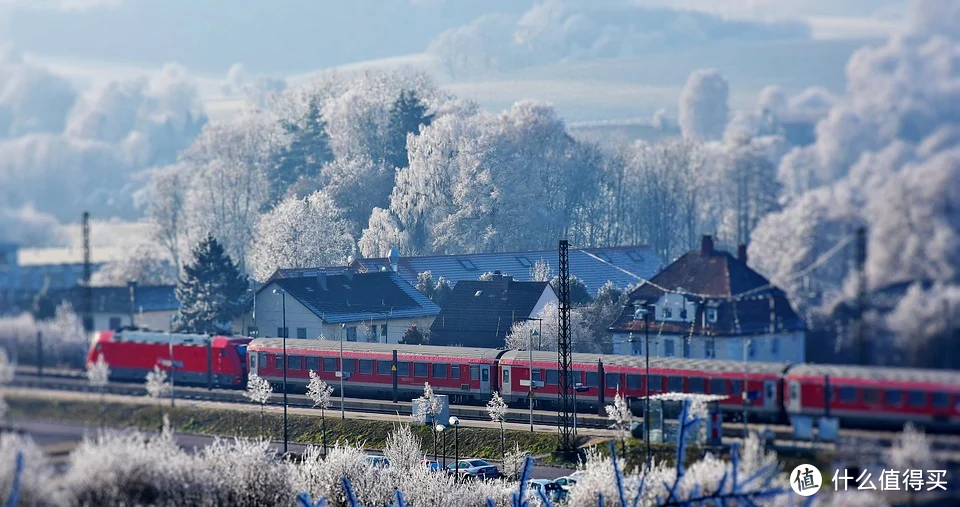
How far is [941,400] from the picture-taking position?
1045 cm

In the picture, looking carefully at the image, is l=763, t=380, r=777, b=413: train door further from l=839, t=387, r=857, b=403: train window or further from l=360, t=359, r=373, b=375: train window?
l=360, t=359, r=373, b=375: train window

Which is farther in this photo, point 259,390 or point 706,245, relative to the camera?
point 259,390

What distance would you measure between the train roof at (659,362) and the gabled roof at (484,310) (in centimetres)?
41

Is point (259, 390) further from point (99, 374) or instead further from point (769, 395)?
point (769, 395)

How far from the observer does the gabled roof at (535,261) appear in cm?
1436

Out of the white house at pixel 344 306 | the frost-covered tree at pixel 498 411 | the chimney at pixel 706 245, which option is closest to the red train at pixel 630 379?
the white house at pixel 344 306

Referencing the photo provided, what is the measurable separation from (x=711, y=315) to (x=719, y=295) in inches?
15.2

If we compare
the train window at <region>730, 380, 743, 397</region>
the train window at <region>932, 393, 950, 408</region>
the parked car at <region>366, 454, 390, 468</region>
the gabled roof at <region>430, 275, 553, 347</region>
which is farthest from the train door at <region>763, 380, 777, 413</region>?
the parked car at <region>366, 454, 390, 468</region>

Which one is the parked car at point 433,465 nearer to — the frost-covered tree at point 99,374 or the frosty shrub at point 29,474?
the frost-covered tree at point 99,374

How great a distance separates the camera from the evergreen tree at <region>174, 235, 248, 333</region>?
615 inches

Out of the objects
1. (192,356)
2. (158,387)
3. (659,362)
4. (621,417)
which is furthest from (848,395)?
(192,356)

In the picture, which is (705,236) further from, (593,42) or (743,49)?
(593,42)

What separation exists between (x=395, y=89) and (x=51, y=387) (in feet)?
17.5

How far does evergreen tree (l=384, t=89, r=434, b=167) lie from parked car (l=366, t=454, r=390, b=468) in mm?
3312
